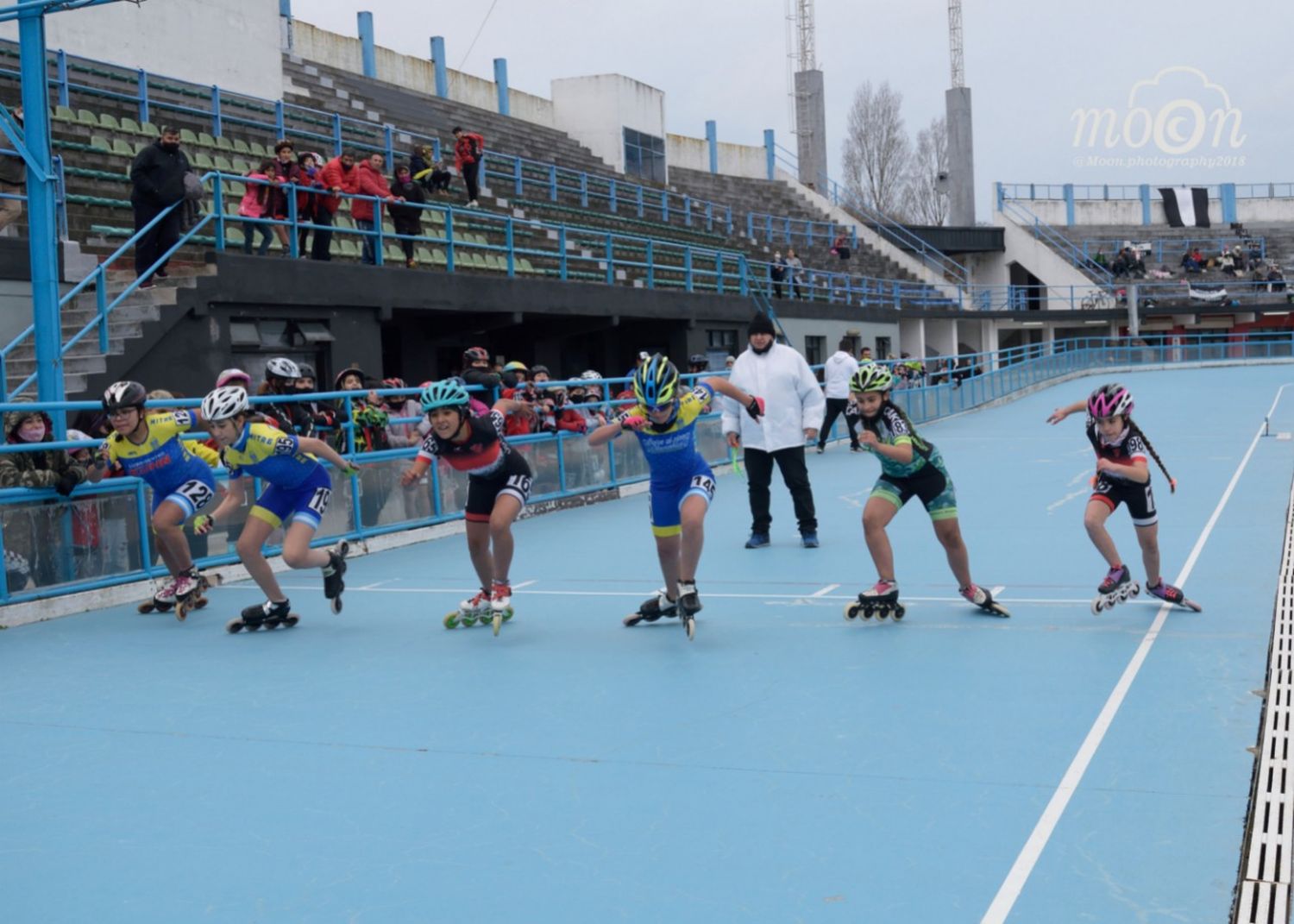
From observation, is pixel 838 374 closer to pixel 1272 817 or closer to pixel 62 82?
pixel 62 82

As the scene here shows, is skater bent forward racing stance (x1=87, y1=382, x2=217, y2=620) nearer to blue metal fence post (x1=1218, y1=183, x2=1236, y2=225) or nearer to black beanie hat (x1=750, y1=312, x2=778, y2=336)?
black beanie hat (x1=750, y1=312, x2=778, y2=336)

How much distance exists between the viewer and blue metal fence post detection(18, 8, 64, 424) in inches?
425

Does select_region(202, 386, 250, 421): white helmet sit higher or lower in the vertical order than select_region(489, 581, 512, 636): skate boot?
higher

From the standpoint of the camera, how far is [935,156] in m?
81.1

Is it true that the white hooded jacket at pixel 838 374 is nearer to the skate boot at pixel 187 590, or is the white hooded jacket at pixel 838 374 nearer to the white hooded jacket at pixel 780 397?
the white hooded jacket at pixel 780 397

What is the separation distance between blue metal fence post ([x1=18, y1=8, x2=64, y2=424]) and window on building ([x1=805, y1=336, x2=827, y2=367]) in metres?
25.2

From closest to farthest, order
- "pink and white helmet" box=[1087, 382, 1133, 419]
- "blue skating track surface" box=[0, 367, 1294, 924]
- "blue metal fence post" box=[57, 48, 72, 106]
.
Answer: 1. "blue skating track surface" box=[0, 367, 1294, 924]
2. "pink and white helmet" box=[1087, 382, 1133, 419]
3. "blue metal fence post" box=[57, 48, 72, 106]

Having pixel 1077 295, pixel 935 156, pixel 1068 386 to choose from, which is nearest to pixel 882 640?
pixel 1068 386

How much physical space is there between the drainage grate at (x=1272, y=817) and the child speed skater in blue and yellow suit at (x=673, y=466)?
3280mm

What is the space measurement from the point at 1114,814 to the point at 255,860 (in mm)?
3017

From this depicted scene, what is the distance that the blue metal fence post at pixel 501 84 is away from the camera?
3941 centimetres

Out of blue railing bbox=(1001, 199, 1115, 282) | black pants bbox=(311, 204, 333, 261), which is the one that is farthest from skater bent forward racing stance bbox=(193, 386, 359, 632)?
blue railing bbox=(1001, 199, 1115, 282)

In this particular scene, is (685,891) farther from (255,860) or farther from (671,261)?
(671,261)

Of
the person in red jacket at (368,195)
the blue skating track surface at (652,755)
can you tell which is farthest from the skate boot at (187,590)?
the person in red jacket at (368,195)
